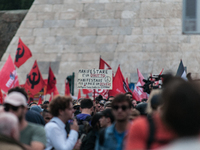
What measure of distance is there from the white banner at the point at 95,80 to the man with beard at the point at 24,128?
256 inches

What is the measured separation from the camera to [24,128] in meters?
3.24

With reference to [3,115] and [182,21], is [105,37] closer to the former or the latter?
[182,21]

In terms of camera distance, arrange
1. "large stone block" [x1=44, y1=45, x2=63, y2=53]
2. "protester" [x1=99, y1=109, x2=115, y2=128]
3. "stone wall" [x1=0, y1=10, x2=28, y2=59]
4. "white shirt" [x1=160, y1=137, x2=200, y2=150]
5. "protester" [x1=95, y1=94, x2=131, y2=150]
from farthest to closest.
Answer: "stone wall" [x1=0, y1=10, x2=28, y2=59]
"large stone block" [x1=44, y1=45, x2=63, y2=53]
"protester" [x1=99, y1=109, x2=115, y2=128]
"protester" [x1=95, y1=94, x2=131, y2=150]
"white shirt" [x1=160, y1=137, x2=200, y2=150]

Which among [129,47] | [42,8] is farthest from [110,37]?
[42,8]

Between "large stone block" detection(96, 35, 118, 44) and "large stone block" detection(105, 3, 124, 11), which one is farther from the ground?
"large stone block" detection(105, 3, 124, 11)

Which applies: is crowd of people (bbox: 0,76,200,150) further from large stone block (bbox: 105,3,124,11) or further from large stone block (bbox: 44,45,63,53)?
large stone block (bbox: 105,3,124,11)

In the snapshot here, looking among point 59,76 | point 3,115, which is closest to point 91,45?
point 59,76

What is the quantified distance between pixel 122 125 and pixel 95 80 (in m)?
6.58

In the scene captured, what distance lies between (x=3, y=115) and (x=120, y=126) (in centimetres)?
95

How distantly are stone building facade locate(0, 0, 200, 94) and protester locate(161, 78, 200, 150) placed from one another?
1449cm

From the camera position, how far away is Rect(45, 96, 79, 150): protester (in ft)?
12.3

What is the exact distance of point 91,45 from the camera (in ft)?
56.5

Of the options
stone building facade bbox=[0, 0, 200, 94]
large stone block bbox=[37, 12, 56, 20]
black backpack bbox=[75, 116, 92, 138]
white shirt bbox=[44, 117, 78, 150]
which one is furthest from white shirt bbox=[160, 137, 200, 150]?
large stone block bbox=[37, 12, 56, 20]

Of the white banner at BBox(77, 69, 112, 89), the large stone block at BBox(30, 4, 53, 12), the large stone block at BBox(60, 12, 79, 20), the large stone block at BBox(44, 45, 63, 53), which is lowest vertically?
the white banner at BBox(77, 69, 112, 89)
